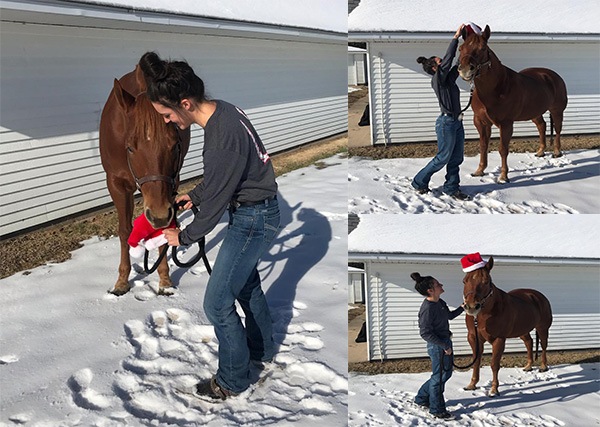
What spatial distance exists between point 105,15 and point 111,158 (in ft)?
6.79

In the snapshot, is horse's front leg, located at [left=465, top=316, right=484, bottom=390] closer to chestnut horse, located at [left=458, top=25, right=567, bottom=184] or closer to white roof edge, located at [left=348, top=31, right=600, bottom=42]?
chestnut horse, located at [left=458, top=25, right=567, bottom=184]

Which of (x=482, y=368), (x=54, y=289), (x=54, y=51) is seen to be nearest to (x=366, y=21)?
(x=482, y=368)

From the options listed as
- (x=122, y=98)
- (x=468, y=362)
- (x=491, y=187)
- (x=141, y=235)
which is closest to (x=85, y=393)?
(x=141, y=235)

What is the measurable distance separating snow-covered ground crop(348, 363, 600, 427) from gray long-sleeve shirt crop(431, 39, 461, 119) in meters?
1.52

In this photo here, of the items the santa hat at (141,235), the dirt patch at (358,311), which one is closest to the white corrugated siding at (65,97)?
the santa hat at (141,235)

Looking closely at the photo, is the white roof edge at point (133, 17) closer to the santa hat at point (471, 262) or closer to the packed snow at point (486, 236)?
the packed snow at point (486, 236)

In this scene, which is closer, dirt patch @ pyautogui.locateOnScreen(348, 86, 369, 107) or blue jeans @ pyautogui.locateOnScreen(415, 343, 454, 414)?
blue jeans @ pyautogui.locateOnScreen(415, 343, 454, 414)

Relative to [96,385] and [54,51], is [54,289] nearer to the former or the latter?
[96,385]

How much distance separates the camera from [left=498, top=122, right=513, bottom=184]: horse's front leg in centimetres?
329

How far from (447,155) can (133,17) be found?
4071 millimetres

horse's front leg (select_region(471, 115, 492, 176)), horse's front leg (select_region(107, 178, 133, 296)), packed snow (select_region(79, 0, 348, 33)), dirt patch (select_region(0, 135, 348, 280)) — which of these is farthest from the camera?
packed snow (select_region(79, 0, 348, 33))

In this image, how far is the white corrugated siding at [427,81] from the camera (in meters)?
3.20

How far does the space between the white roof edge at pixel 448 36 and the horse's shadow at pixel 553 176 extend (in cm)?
74

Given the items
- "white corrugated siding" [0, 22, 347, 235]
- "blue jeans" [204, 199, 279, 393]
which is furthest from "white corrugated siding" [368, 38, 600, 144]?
"white corrugated siding" [0, 22, 347, 235]
